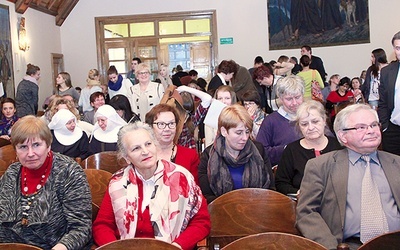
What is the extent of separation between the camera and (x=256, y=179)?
3414 mm

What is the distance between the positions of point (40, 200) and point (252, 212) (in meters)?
1.25

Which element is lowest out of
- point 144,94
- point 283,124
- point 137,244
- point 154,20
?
point 137,244

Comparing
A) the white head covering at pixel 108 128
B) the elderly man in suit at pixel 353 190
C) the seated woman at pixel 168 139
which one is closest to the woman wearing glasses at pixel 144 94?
the white head covering at pixel 108 128

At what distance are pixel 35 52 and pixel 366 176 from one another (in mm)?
10601

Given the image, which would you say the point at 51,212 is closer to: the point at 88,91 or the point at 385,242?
→ the point at 385,242

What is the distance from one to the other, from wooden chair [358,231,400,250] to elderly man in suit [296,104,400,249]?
1.45 feet

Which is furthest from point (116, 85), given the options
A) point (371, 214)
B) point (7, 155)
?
point (371, 214)

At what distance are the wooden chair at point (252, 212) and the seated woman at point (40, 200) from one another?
0.80 meters

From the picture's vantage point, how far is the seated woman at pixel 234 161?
3.42 metres

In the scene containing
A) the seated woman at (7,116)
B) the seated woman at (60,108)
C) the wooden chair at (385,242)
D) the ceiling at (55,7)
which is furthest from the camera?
the ceiling at (55,7)

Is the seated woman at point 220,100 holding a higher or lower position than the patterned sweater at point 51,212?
higher

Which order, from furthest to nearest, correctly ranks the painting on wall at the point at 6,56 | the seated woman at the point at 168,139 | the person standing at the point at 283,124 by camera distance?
the painting on wall at the point at 6,56 < the person standing at the point at 283,124 < the seated woman at the point at 168,139

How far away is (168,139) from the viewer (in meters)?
3.76

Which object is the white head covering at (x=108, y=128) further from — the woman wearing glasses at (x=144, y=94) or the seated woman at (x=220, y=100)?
the woman wearing glasses at (x=144, y=94)
